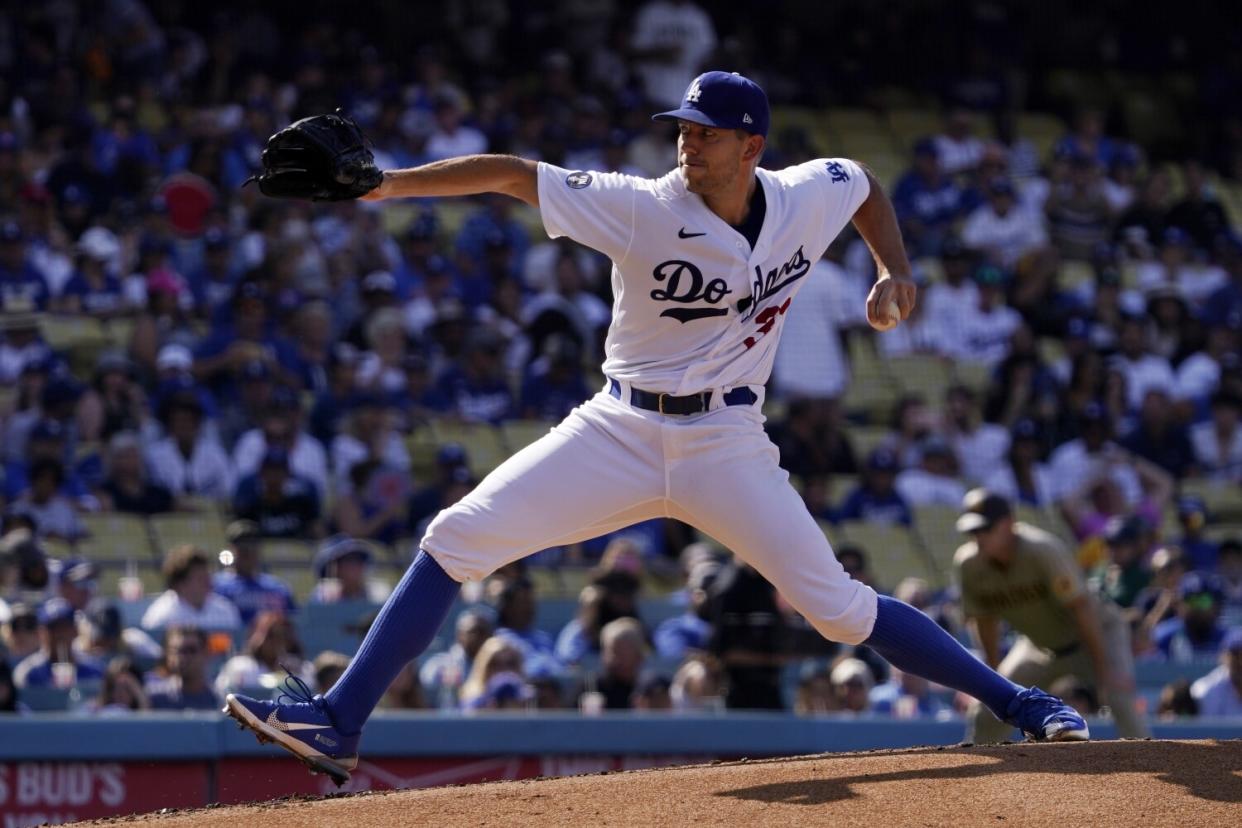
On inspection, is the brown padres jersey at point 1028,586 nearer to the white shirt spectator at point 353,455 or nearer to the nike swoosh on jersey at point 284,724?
the nike swoosh on jersey at point 284,724

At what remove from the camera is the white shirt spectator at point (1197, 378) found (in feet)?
40.5

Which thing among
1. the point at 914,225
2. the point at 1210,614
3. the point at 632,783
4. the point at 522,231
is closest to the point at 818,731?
the point at 1210,614

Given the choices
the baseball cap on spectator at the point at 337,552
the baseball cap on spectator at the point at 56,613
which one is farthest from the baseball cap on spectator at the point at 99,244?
the baseball cap on spectator at the point at 56,613

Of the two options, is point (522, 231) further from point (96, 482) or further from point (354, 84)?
point (96, 482)

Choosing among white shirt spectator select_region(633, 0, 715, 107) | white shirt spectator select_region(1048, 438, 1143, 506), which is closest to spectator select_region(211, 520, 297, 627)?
white shirt spectator select_region(1048, 438, 1143, 506)

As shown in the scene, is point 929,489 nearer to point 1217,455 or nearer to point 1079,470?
point 1079,470

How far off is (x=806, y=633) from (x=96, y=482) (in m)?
3.60

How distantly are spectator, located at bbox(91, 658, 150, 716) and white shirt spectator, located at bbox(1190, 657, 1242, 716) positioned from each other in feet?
15.3

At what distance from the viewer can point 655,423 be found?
4.42m

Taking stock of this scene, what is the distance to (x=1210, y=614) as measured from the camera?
31.7 ft

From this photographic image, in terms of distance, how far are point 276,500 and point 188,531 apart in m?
0.46

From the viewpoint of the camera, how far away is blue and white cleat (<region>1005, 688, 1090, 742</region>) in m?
4.79

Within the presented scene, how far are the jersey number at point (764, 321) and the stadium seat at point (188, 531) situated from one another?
519 centimetres

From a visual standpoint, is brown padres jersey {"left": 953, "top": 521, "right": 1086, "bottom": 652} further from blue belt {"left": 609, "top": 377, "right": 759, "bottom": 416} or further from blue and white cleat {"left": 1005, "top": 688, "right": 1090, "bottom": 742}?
blue belt {"left": 609, "top": 377, "right": 759, "bottom": 416}
